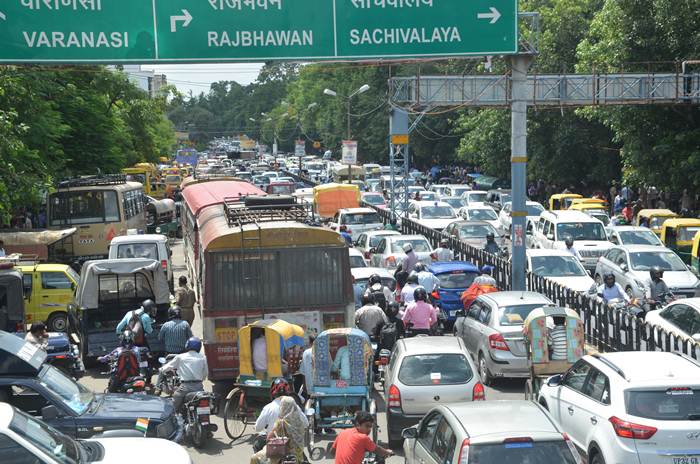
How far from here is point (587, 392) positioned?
11328mm

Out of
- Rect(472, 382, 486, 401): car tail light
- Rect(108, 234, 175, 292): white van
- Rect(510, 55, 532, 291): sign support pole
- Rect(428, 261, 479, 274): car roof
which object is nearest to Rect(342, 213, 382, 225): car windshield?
Rect(108, 234, 175, 292): white van

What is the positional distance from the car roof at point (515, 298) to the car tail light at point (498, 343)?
766 millimetres

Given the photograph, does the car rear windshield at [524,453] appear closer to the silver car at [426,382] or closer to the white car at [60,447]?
the white car at [60,447]

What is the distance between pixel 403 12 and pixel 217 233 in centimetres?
491

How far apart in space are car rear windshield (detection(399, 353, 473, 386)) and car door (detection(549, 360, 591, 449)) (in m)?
1.27

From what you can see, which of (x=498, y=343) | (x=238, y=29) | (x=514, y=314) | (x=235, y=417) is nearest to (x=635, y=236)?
(x=514, y=314)

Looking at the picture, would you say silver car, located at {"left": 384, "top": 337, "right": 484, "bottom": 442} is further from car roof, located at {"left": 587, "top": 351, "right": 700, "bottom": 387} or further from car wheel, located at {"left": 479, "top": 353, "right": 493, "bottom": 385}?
car wheel, located at {"left": 479, "top": 353, "right": 493, "bottom": 385}

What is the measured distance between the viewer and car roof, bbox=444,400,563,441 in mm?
8445

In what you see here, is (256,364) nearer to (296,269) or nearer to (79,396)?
(296,269)

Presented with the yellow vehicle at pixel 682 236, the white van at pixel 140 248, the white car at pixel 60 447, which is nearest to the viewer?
the white car at pixel 60 447

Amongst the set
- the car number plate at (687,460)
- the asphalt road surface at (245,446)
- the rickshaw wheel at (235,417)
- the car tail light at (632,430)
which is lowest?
the asphalt road surface at (245,446)

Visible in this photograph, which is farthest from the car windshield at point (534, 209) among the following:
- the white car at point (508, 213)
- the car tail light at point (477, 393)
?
the car tail light at point (477, 393)

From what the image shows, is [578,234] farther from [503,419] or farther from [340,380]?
[503,419]

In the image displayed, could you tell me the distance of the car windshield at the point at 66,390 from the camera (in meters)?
11.7
